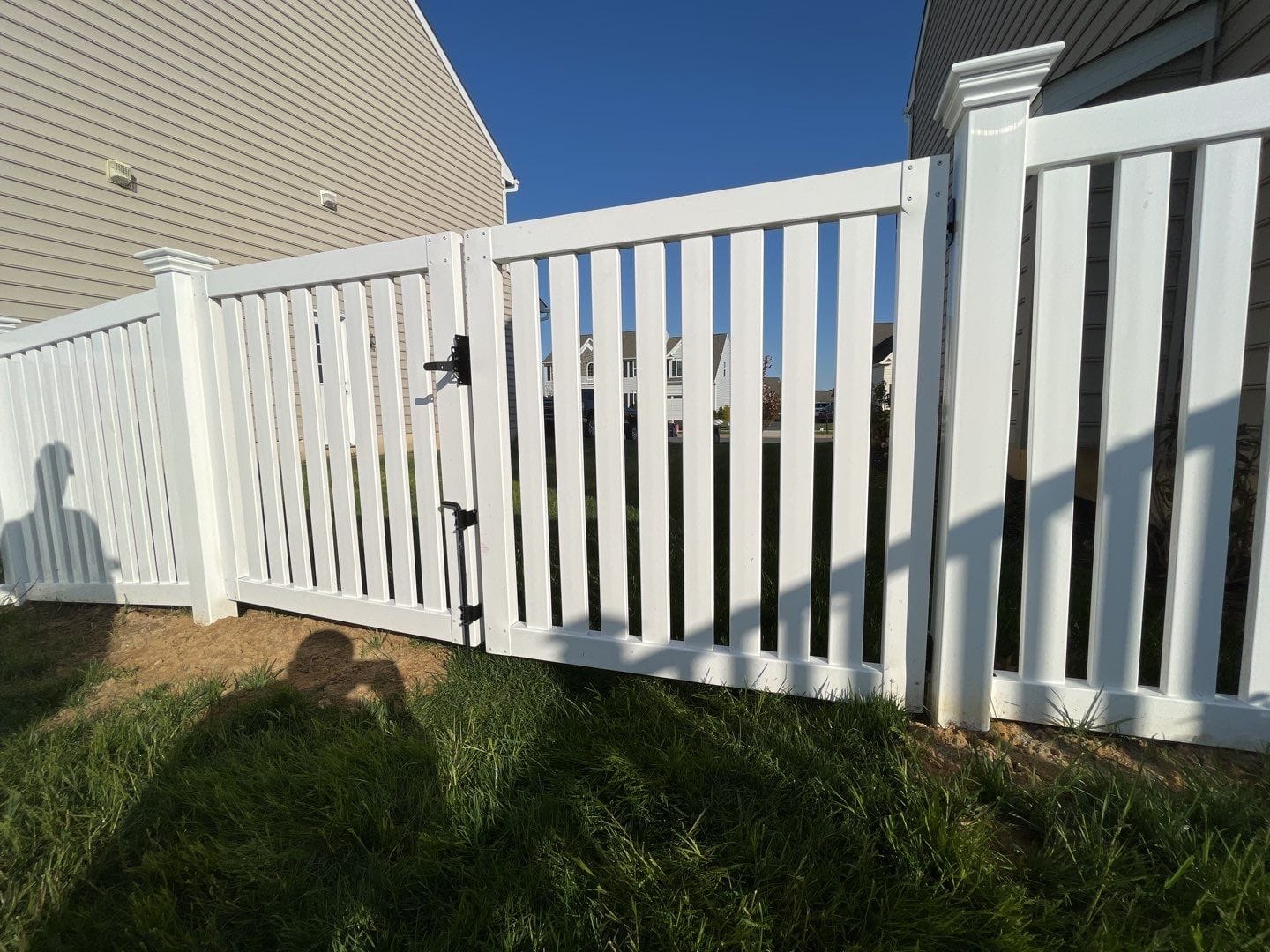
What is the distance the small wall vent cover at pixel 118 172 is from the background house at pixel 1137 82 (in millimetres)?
6616

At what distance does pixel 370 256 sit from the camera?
2.11 metres

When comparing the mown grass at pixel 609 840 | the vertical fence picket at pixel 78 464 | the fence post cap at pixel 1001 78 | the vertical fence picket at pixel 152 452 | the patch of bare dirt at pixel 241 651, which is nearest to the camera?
the mown grass at pixel 609 840

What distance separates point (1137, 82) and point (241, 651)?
5316mm

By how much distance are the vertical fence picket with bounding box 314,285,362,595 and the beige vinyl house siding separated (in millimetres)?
4415

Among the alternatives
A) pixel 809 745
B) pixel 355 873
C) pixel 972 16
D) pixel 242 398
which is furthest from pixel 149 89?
pixel 972 16

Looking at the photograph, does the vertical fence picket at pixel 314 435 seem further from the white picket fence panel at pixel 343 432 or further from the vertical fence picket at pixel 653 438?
the vertical fence picket at pixel 653 438

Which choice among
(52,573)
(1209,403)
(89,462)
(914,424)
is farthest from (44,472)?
(1209,403)

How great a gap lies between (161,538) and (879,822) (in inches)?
127

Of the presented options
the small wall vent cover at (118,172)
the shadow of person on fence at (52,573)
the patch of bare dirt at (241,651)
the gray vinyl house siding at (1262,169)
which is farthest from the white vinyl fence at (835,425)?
the small wall vent cover at (118,172)

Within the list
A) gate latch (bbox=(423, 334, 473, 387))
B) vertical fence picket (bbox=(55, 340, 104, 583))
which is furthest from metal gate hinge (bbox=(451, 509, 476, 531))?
vertical fence picket (bbox=(55, 340, 104, 583))

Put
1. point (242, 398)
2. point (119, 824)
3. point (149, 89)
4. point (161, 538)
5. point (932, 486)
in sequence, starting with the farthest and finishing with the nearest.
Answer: point (149, 89)
point (161, 538)
point (242, 398)
point (932, 486)
point (119, 824)

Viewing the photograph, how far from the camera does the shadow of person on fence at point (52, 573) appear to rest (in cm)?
232

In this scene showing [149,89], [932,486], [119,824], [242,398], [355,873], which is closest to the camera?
[355,873]

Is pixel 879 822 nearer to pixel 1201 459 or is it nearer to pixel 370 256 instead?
pixel 1201 459
